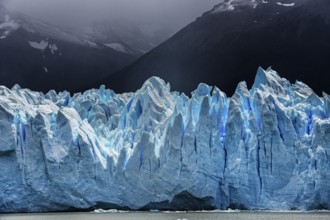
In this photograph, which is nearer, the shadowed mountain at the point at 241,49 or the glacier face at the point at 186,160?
the glacier face at the point at 186,160

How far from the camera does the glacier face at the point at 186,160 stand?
104 feet

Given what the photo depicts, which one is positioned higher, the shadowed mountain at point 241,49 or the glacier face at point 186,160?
the shadowed mountain at point 241,49

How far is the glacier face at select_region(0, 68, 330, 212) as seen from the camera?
1244 inches

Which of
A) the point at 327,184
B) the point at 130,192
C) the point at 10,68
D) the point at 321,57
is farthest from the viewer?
the point at 10,68

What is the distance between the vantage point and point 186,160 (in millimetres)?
32250

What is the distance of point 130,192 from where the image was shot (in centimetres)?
3281

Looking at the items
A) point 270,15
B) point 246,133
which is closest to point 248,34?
point 270,15

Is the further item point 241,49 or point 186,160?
point 241,49

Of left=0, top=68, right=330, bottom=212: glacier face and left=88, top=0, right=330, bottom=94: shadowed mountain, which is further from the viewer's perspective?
left=88, top=0, right=330, bottom=94: shadowed mountain

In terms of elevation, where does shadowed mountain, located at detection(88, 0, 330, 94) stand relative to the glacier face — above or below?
above

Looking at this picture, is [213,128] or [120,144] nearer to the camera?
[213,128]

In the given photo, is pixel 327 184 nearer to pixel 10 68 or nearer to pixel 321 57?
pixel 321 57

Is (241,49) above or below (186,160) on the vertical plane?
above

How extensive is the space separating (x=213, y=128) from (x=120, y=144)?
625 cm
